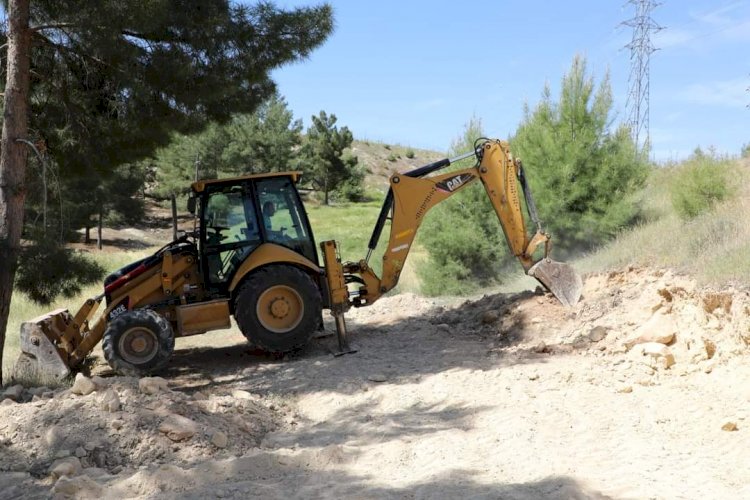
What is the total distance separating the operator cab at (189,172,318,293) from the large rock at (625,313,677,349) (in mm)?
4658

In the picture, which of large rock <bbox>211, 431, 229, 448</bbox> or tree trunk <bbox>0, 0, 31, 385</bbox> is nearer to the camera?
large rock <bbox>211, 431, 229, 448</bbox>

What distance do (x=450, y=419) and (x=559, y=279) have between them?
12.8ft

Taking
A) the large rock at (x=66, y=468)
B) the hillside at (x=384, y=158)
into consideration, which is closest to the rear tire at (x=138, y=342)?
the large rock at (x=66, y=468)

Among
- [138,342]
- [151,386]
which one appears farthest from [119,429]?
[138,342]

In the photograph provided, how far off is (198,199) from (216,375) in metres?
2.39

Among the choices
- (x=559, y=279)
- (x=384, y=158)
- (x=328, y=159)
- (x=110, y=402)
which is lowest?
(x=110, y=402)

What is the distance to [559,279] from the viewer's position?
32.6ft

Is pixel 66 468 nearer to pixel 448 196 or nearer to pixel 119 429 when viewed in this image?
pixel 119 429

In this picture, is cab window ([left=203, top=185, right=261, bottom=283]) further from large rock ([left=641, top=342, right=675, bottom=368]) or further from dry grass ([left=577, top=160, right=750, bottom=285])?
dry grass ([left=577, top=160, right=750, bottom=285])

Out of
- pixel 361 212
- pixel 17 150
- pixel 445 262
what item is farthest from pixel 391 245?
pixel 361 212

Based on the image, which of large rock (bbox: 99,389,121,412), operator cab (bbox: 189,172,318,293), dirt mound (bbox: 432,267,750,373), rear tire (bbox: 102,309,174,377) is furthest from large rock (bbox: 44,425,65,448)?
dirt mound (bbox: 432,267,750,373)

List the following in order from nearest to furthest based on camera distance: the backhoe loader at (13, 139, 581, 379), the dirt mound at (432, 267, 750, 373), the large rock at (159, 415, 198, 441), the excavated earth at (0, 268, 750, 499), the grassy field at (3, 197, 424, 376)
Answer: the excavated earth at (0, 268, 750, 499)
the large rock at (159, 415, 198, 441)
the dirt mound at (432, 267, 750, 373)
the backhoe loader at (13, 139, 581, 379)
the grassy field at (3, 197, 424, 376)

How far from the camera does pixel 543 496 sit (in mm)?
4566

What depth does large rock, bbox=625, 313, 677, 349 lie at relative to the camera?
7.83 m
